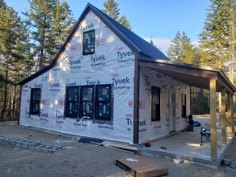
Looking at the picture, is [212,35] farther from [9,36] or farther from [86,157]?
[86,157]

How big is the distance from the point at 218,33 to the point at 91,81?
20.2 metres

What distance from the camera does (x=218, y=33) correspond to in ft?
80.0

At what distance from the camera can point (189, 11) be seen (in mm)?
17469

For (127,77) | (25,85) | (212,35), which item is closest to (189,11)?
(212,35)

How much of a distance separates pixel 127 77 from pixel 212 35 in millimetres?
20474

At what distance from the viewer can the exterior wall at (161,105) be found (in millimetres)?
8305

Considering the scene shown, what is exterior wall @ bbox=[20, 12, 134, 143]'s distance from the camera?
839cm

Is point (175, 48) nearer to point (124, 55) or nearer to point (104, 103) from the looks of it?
point (124, 55)

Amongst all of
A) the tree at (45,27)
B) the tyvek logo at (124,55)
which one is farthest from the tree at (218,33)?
the tyvek logo at (124,55)

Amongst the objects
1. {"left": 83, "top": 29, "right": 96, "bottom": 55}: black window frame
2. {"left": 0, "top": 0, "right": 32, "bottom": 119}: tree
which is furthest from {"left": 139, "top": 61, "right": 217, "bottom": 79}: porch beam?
{"left": 0, "top": 0, "right": 32, "bottom": 119}: tree

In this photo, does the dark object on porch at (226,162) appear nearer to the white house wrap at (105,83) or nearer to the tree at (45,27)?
the white house wrap at (105,83)

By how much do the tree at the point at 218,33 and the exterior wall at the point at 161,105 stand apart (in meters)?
15.1

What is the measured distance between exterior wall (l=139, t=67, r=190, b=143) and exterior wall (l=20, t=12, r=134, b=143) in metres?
0.48

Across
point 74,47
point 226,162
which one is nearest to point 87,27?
point 74,47
